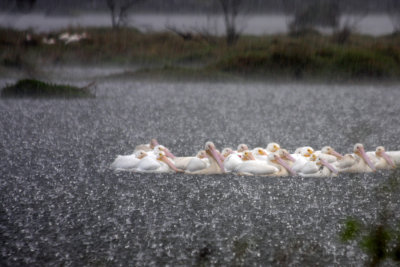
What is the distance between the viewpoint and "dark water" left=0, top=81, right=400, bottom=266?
68.9 inches

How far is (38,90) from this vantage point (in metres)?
6.23

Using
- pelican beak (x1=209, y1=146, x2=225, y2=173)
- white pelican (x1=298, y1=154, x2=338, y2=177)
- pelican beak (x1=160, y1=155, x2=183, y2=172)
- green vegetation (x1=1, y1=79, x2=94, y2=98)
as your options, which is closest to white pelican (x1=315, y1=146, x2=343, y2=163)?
white pelican (x1=298, y1=154, x2=338, y2=177)

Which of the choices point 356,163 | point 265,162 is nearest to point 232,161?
point 265,162

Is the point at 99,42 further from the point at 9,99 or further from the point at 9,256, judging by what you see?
the point at 9,256

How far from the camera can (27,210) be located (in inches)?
89.0

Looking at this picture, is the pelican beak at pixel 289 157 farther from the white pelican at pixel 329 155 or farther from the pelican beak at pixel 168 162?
the pelican beak at pixel 168 162

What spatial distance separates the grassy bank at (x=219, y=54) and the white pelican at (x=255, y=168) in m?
5.74

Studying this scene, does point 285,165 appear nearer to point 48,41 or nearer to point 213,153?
point 213,153

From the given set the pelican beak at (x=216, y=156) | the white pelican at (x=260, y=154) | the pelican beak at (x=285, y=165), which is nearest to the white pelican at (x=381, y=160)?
the pelican beak at (x=285, y=165)

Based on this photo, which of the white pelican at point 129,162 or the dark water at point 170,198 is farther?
the white pelican at point 129,162

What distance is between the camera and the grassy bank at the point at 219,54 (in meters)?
8.37

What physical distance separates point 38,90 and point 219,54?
396 centimetres

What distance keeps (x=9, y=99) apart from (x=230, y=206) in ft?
15.2

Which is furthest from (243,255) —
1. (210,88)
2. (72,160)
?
(210,88)
